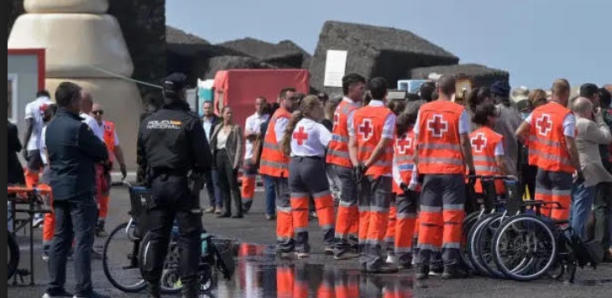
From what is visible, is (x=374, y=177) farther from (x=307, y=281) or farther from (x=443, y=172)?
(x=307, y=281)

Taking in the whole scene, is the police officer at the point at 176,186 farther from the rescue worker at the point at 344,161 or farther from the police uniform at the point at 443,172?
the rescue worker at the point at 344,161

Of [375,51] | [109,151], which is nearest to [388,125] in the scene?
[109,151]

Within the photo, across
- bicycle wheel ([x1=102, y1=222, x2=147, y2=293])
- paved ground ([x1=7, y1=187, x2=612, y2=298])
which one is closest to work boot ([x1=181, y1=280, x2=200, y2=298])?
paved ground ([x1=7, y1=187, x2=612, y2=298])

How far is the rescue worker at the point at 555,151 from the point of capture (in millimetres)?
16250

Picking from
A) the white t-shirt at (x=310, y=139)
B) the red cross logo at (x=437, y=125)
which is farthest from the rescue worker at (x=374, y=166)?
the white t-shirt at (x=310, y=139)

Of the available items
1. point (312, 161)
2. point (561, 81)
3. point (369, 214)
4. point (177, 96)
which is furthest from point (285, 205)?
point (177, 96)

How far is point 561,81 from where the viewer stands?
16469 millimetres

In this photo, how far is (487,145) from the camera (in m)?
16.3

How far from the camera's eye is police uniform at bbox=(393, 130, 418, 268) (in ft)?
53.1

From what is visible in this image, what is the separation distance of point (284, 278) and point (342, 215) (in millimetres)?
1914

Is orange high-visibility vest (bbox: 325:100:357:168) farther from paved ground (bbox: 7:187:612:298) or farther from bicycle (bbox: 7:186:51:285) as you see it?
bicycle (bbox: 7:186:51:285)

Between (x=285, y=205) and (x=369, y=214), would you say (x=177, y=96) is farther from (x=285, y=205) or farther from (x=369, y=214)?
(x=285, y=205)

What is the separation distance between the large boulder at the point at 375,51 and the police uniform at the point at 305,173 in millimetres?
15488

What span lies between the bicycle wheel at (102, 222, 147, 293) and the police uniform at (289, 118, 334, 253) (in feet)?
6.37
